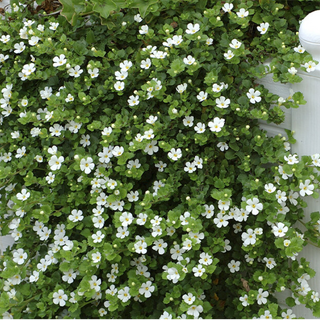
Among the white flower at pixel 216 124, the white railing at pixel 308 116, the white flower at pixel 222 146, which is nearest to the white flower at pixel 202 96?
the white flower at pixel 216 124

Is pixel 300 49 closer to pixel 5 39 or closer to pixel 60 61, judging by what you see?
pixel 60 61

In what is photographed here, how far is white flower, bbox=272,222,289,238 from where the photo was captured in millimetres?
1690

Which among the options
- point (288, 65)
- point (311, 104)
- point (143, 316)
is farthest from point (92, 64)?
point (143, 316)

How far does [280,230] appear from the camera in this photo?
171cm

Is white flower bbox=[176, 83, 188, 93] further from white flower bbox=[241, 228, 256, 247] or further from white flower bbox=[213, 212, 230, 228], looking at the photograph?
white flower bbox=[241, 228, 256, 247]

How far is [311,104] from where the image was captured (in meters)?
1.88

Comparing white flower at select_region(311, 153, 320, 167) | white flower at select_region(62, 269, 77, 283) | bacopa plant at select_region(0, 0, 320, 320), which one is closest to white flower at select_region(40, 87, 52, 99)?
bacopa plant at select_region(0, 0, 320, 320)

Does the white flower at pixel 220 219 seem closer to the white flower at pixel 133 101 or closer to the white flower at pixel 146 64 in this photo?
the white flower at pixel 133 101

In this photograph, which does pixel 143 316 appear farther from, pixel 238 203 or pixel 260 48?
pixel 260 48

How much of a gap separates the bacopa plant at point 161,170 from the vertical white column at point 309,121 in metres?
0.06

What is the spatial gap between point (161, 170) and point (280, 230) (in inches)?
27.0

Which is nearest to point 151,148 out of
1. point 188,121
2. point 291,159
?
point 188,121

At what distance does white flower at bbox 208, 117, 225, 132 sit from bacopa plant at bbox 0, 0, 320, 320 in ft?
0.04

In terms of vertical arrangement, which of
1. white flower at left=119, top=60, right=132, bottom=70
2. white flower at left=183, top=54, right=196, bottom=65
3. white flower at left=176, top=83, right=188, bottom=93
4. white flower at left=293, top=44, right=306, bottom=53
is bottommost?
white flower at left=176, top=83, right=188, bottom=93
